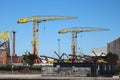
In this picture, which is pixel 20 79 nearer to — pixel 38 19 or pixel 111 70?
pixel 111 70

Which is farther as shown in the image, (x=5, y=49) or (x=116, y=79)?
(x=5, y=49)

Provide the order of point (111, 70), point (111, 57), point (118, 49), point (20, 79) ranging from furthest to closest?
point (118, 49)
point (111, 57)
point (111, 70)
point (20, 79)

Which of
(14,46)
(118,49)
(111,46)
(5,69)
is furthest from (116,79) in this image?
(14,46)

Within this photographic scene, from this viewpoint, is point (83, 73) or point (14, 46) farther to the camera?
point (14, 46)

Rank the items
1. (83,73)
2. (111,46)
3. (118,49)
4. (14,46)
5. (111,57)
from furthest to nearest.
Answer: (14,46), (111,46), (118,49), (111,57), (83,73)

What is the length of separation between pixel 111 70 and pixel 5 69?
31.2m

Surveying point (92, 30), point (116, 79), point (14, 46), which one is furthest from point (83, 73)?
point (92, 30)

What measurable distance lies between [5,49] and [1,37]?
251 inches

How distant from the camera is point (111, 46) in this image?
456 ft

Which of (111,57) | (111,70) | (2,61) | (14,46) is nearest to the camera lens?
(111,70)

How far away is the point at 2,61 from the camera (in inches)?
6216

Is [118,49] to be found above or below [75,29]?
below

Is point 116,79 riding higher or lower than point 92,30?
lower

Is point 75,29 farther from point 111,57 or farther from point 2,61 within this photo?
point 111,57
